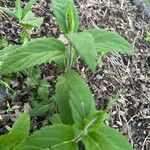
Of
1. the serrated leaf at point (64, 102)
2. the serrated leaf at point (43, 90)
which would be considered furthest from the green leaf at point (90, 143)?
the serrated leaf at point (43, 90)

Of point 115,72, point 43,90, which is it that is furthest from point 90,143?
point 115,72

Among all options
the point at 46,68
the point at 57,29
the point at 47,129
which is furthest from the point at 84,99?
the point at 57,29

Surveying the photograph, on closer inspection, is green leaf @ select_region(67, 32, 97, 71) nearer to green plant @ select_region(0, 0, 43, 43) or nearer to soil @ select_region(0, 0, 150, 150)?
green plant @ select_region(0, 0, 43, 43)

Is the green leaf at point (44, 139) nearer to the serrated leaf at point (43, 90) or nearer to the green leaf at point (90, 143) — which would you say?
the green leaf at point (90, 143)

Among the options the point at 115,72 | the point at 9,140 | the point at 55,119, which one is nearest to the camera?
the point at 9,140

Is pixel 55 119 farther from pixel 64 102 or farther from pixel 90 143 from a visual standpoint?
pixel 90 143

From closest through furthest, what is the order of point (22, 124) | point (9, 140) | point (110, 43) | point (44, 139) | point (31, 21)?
point (9, 140), point (44, 139), point (22, 124), point (110, 43), point (31, 21)

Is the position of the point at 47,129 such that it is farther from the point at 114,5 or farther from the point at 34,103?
the point at 114,5
